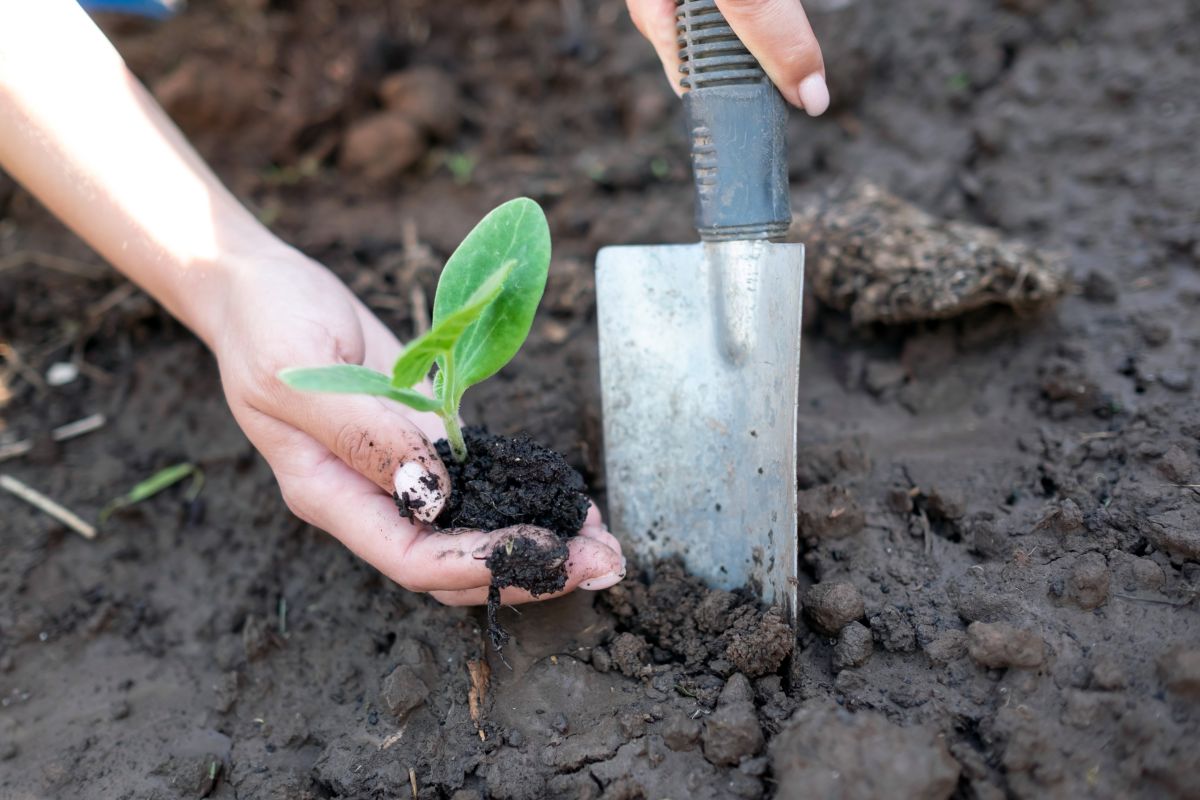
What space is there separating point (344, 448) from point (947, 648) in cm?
112

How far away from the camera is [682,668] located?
157cm

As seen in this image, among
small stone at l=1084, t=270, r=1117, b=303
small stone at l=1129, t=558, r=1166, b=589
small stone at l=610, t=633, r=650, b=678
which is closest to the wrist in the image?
small stone at l=610, t=633, r=650, b=678

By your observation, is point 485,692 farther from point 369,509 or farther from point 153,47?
point 153,47

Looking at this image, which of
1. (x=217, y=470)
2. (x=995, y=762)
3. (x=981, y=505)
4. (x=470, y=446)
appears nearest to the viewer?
(x=995, y=762)

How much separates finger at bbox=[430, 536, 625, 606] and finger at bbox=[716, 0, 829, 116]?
0.98 meters

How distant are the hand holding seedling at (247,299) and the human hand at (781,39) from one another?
2.19 feet

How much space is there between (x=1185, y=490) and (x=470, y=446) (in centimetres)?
134

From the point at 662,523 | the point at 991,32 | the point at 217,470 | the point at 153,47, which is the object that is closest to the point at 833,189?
the point at 991,32

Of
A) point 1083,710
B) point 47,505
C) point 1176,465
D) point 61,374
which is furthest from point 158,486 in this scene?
point 1176,465

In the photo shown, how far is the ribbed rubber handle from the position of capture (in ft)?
5.65

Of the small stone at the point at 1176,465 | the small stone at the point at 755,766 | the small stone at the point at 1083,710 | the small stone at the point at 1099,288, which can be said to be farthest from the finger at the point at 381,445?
the small stone at the point at 1099,288

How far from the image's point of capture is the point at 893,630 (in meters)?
1.53

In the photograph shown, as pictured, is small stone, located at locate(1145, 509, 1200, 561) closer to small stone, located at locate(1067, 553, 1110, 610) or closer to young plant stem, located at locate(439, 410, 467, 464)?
small stone, located at locate(1067, 553, 1110, 610)

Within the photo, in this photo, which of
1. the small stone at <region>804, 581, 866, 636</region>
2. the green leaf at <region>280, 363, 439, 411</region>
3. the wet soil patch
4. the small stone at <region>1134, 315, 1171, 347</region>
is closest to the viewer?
the green leaf at <region>280, 363, 439, 411</region>
